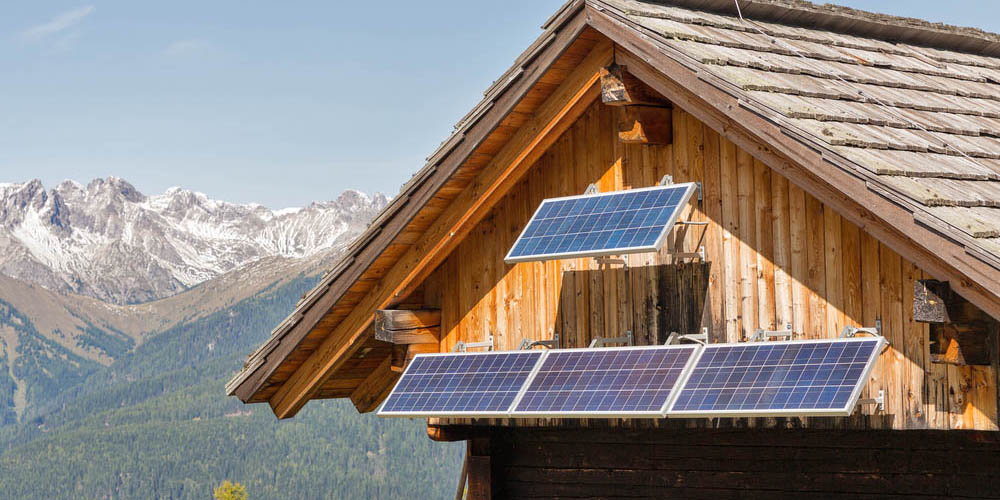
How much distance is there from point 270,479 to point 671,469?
571 ft

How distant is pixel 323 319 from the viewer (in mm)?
9672

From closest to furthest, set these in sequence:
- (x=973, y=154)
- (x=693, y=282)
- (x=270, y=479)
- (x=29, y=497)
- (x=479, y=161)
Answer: (x=973, y=154) < (x=693, y=282) < (x=479, y=161) < (x=270, y=479) < (x=29, y=497)

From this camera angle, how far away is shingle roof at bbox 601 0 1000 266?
641cm

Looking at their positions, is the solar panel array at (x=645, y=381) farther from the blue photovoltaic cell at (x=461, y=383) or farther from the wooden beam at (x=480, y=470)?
the wooden beam at (x=480, y=470)

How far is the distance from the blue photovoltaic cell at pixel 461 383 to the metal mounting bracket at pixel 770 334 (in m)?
1.45

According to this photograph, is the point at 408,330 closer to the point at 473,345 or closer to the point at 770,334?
the point at 473,345

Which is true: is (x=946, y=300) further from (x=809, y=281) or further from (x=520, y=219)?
(x=520, y=219)

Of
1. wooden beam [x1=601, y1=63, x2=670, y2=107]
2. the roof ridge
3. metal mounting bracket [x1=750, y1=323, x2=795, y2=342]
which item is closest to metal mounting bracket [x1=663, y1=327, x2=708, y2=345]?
metal mounting bracket [x1=750, y1=323, x2=795, y2=342]

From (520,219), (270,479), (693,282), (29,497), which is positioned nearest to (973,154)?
(693,282)

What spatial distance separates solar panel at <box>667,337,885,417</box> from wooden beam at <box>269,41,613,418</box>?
6.59ft

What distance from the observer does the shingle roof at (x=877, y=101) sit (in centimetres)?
641

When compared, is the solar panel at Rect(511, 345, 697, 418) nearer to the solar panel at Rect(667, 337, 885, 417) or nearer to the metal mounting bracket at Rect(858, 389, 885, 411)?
the solar panel at Rect(667, 337, 885, 417)

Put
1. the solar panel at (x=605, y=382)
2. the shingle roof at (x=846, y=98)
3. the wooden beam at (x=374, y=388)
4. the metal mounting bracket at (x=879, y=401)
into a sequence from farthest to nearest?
the wooden beam at (x=374, y=388) < the solar panel at (x=605, y=382) < the metal mounting bracket at (x=879, y=401) < the shingle roof at (x=846, y=98)

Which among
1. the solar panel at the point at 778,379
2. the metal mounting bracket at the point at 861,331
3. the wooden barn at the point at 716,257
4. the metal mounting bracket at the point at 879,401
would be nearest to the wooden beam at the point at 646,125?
the wooden barn at the point at 716,257
